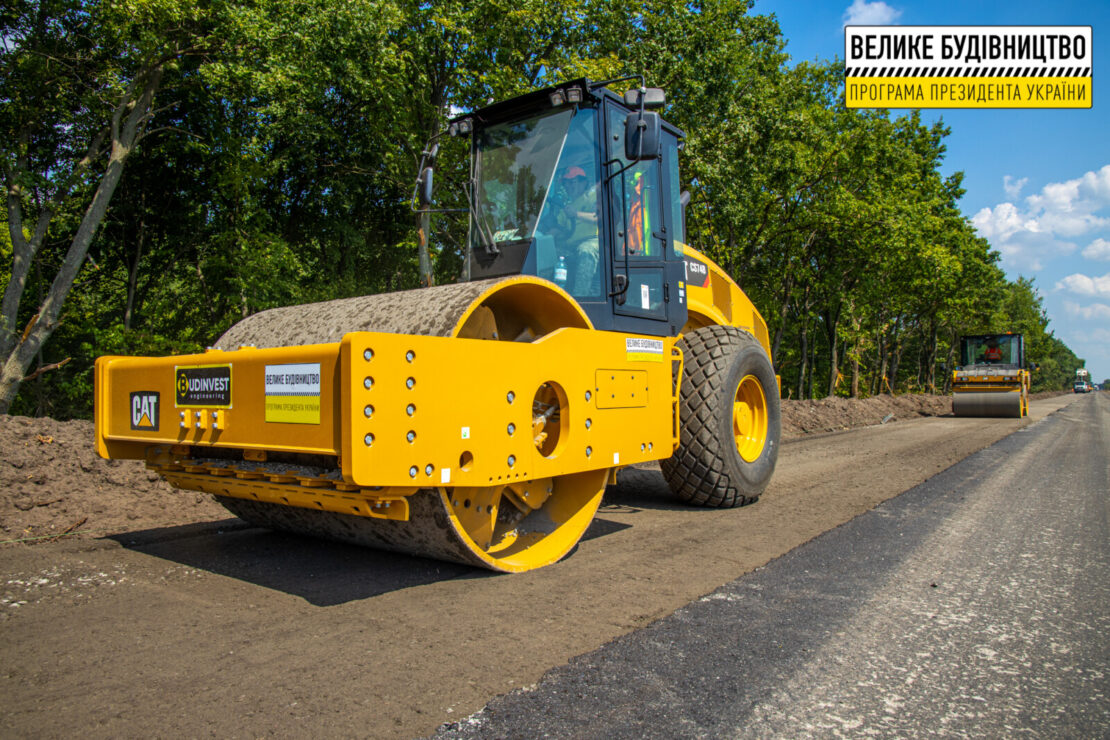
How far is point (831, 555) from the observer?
409cm

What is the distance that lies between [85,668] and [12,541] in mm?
2669

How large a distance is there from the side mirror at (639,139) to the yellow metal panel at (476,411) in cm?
112

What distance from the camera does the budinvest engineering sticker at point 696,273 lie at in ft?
19.5

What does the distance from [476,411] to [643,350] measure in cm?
154

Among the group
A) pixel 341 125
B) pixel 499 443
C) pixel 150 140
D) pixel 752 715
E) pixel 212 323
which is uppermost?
pixel 341 125

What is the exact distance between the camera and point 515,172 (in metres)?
4.77

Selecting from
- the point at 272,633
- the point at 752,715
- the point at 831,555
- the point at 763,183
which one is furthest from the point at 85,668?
the point at 763,183

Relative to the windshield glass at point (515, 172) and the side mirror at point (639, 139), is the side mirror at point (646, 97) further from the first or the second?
the windshield glass at point (515, 172)

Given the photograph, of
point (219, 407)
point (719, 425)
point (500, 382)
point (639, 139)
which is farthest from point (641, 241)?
point (219, 407)

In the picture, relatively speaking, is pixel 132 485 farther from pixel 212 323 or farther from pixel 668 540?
pixel 212 323

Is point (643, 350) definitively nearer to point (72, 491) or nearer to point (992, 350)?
point (72, 491)

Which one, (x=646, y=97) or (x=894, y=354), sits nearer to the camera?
(x=646, y=97)

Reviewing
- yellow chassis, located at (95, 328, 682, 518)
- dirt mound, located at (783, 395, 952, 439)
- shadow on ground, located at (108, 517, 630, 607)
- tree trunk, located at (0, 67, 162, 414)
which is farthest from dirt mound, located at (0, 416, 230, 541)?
dirt mound, located at (783, 395, 952, 439)

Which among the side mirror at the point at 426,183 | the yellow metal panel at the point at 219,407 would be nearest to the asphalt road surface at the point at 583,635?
the yellow metal panel at the point at 219,407
